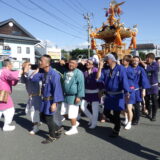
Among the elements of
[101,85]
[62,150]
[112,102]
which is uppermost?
[101,85]

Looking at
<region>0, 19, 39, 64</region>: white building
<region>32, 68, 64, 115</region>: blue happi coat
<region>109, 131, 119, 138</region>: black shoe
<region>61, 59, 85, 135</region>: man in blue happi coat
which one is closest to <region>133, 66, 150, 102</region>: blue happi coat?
<region>109, 131, 119, 138</region>: black shoe

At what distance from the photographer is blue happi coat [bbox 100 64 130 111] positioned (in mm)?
4031

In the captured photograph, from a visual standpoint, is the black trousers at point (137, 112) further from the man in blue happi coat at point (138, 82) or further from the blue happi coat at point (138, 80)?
the blue happi coat at point (138, 80)

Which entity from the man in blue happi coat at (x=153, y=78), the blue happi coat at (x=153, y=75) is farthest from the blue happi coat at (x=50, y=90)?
the blue happi coat at (x=153, y=75)

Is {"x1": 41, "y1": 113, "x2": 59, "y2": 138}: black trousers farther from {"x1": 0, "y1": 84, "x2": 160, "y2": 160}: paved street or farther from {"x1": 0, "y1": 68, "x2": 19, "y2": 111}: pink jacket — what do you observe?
{"x1": 0, "y1": 68, "x2": 19, "y2": 111}: pink jacket

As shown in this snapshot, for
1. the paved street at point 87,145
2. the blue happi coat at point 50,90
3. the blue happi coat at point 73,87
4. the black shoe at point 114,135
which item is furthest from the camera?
the blue happi coat at point 73,87

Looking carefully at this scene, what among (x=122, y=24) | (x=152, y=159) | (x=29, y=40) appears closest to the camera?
(x=152, y=159)

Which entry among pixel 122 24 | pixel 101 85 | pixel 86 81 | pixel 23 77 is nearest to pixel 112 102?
pixel 101 85

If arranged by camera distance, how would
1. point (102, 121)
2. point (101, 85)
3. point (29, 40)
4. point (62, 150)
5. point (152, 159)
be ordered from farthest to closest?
point (29, 40) → point (102, 121) → point (101, 85) → point (62, 150) → point (152, 159)

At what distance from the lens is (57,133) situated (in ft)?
13.8

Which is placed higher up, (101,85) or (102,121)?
(101,85)

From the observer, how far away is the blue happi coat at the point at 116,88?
4031mm

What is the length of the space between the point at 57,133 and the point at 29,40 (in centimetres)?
3534

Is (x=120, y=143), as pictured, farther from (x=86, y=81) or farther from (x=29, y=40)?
(x=29, y=40)
